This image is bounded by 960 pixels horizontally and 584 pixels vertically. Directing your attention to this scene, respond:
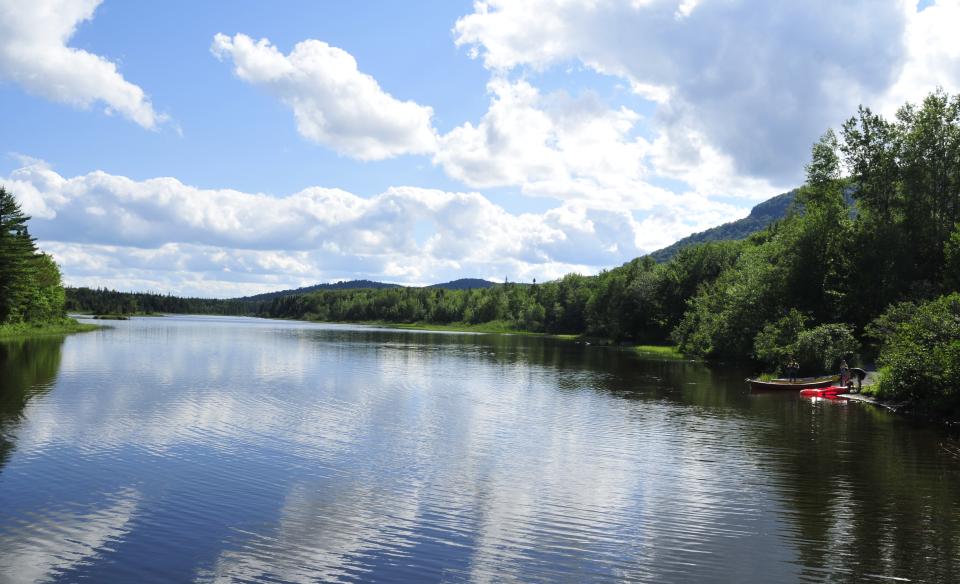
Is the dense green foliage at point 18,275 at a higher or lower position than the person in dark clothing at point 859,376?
higher

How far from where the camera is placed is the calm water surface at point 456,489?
14.0 m

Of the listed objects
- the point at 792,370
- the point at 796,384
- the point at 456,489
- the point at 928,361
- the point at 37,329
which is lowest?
the point at 456,489

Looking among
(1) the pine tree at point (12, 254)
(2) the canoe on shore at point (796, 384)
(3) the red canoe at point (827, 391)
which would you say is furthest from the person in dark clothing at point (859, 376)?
(1) the pine tree at point (12, 254)

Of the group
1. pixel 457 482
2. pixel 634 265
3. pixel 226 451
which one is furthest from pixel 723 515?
pixel 634 265

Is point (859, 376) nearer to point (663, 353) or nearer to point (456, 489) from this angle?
point (456, 489)

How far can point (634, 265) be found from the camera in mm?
154500

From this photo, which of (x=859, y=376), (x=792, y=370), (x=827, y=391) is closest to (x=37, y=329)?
(x=792, y=370)

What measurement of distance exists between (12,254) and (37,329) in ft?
88.8

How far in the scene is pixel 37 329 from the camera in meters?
97.2

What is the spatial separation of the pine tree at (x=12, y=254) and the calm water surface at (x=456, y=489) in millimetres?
44206

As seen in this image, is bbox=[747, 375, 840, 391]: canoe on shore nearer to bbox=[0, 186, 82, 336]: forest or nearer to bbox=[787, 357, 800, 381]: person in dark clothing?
bbox=[787, 357, 800, 381]: person in dark clothing

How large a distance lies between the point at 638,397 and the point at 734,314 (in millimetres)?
35861

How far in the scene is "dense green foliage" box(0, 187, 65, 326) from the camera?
7588cm

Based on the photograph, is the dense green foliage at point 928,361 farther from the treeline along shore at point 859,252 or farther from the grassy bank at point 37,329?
the grassy bank at point 37,329
